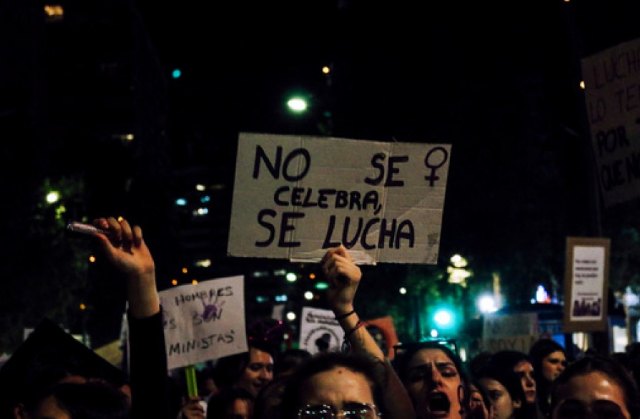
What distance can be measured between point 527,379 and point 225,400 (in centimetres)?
249

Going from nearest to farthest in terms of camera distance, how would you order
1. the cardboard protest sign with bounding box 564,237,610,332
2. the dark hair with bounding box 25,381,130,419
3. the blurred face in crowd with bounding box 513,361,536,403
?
the dark hair with bounding box 25,381,130,419 < the blurred face in crowd with bounding box 513,361,536,403 < the cardboard protest sign with bounding box 564,237,610,332

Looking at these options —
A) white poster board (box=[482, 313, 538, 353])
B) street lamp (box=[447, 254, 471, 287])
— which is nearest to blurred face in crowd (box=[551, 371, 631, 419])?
white poster board (box=[482, 313, 538, 353])

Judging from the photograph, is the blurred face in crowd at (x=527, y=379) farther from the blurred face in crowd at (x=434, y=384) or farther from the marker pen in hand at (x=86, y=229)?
the marker pen in hand at (x=86, y=229)

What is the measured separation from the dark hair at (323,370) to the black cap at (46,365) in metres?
1.66

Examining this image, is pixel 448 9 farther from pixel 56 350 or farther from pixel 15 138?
pixel 56 350

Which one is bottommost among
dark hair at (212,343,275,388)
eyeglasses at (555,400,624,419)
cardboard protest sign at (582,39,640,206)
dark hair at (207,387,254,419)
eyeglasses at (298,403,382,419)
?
eyeglasses at (298,403,382,419)

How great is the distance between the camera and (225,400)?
7.07 m

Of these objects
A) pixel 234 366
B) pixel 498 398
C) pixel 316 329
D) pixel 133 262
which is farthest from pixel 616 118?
pixel 133 262

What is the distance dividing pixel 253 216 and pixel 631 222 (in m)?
21.9

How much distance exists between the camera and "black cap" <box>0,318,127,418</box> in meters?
5.06

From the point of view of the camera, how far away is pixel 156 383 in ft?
12.2

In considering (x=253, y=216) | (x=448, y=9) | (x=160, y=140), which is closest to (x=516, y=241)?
(x=448, y=9)

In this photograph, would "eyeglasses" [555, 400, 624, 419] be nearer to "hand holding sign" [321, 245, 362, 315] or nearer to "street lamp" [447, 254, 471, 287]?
"hand holding sign" [321, 245, 362, 315]

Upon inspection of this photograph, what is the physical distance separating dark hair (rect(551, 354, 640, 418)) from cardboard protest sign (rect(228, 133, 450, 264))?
1.88 meters
